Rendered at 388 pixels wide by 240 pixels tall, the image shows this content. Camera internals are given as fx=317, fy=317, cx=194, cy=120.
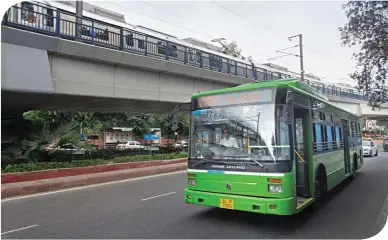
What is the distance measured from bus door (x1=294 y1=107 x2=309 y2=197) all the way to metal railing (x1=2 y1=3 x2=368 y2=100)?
365 inches

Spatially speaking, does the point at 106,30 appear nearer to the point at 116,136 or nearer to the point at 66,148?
the point at 66,148

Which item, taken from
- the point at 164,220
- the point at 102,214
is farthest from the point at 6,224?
the point at 164,220

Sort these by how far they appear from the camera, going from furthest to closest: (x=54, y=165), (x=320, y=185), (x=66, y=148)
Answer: (x=66, y=148)
(x=54, y=165)
(x=320, y=185)

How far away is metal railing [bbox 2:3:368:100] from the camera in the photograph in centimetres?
1097

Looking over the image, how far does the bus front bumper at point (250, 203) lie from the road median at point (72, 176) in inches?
256

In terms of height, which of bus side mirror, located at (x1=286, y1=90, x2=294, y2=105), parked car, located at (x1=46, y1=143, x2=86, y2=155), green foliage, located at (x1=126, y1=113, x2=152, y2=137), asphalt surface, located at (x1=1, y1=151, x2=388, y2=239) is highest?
green foliage, located at (x1=126, y1=113, x2=152, y2=137)

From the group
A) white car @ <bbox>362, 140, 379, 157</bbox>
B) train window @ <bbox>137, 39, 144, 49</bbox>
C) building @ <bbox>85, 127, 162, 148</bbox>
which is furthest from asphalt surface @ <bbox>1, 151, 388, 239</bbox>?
building @ <bbox>85, 127, 162, 148</bbox>

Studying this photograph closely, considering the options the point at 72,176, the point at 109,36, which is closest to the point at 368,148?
the point at 109,36

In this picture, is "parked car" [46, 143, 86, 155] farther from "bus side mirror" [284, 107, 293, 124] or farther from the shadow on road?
"bus side mirror" [284, 107, 293, 124]

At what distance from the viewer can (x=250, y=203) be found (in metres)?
5.63

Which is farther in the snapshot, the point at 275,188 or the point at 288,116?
the point at 288,116

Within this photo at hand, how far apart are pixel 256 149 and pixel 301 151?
1495 mm

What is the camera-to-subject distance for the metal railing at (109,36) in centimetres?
1097

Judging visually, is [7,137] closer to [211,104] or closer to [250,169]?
[211,104]
